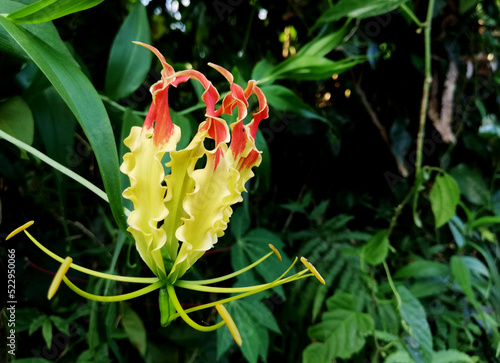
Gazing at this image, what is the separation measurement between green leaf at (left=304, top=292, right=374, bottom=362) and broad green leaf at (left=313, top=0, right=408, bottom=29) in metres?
0.62

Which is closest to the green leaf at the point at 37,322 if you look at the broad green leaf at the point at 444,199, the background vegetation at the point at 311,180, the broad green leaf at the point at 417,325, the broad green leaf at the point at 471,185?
the background vegetation at the point at 311,180

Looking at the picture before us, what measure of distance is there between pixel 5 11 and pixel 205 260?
0.79 metres

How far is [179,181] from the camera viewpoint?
415 millimetres

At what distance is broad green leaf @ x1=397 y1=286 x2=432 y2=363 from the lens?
2.81 ft

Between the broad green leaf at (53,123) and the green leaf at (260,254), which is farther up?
the broad green leaf at (53,123)

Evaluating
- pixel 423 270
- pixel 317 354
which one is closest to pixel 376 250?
pixel 423 270

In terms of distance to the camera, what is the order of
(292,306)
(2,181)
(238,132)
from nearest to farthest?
(238,132) < (2,181) < (292,306)

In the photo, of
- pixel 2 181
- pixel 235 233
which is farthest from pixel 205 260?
pixel 2 181

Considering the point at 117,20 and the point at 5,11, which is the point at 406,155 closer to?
the point at 117,20

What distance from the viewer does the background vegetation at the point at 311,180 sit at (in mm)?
791

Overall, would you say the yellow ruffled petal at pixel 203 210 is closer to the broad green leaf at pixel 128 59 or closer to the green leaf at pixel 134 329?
the broad green leaf at pixel 128 59

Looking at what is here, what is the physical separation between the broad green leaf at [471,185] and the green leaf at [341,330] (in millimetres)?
558

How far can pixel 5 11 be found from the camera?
1.42 feet

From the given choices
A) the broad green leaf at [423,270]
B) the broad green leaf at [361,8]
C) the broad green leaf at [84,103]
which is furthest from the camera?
the broad green leaf at [423,270]
